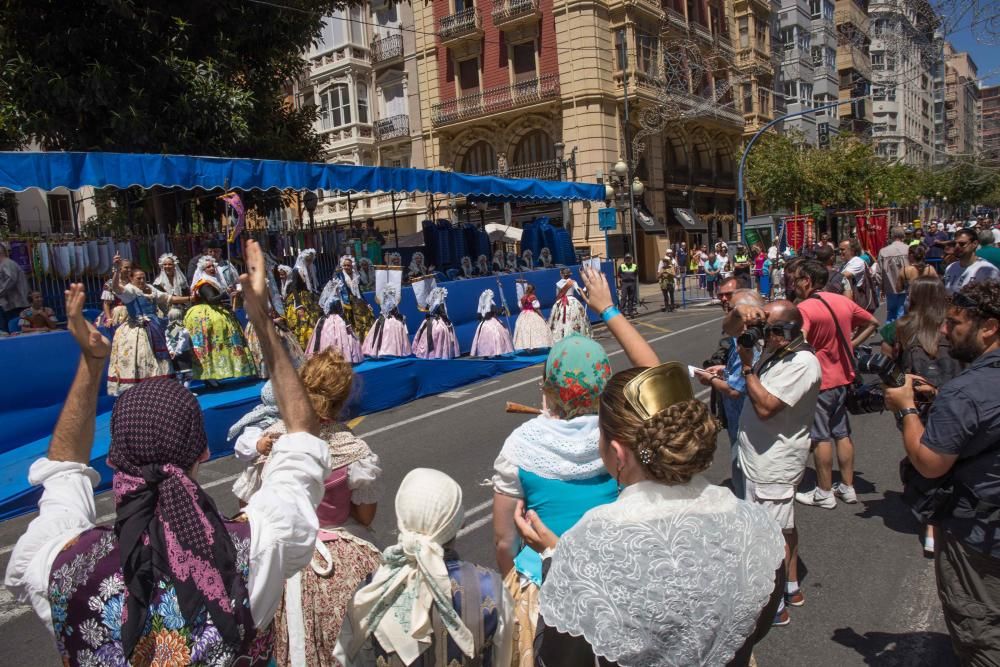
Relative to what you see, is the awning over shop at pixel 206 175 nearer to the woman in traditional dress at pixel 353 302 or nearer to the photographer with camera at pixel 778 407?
the woman in traditional dress at pixel 353 302

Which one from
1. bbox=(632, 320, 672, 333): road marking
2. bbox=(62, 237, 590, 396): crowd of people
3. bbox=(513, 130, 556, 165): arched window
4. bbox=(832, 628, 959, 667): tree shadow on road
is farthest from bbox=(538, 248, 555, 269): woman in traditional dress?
bbox=(832, 628, 959, 667): tree shadow on road

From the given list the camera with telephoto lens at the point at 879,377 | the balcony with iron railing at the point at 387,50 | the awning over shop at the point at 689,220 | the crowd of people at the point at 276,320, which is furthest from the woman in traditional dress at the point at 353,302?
the balcony with iron railing at the point at 387,50

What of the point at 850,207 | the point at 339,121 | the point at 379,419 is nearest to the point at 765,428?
the point at 379,419

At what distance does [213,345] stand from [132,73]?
245 inches

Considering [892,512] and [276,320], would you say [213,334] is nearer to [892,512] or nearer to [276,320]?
[276,320]

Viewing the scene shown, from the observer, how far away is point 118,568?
155cm

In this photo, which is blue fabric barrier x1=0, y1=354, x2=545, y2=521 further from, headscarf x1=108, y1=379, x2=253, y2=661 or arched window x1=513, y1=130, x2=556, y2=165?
arched window x1=513, y1=130, x2=556, y2=165

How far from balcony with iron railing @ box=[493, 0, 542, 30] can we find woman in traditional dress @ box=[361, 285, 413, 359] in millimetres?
20247

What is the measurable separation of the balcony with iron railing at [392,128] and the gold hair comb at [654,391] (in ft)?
104

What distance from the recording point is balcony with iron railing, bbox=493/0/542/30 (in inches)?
1077

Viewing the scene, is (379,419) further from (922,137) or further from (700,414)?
(922,137)

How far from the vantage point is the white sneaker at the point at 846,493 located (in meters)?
5.05

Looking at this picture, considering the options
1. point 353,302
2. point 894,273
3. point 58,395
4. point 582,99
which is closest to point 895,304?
point 894,273

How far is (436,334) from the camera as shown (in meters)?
11.7
